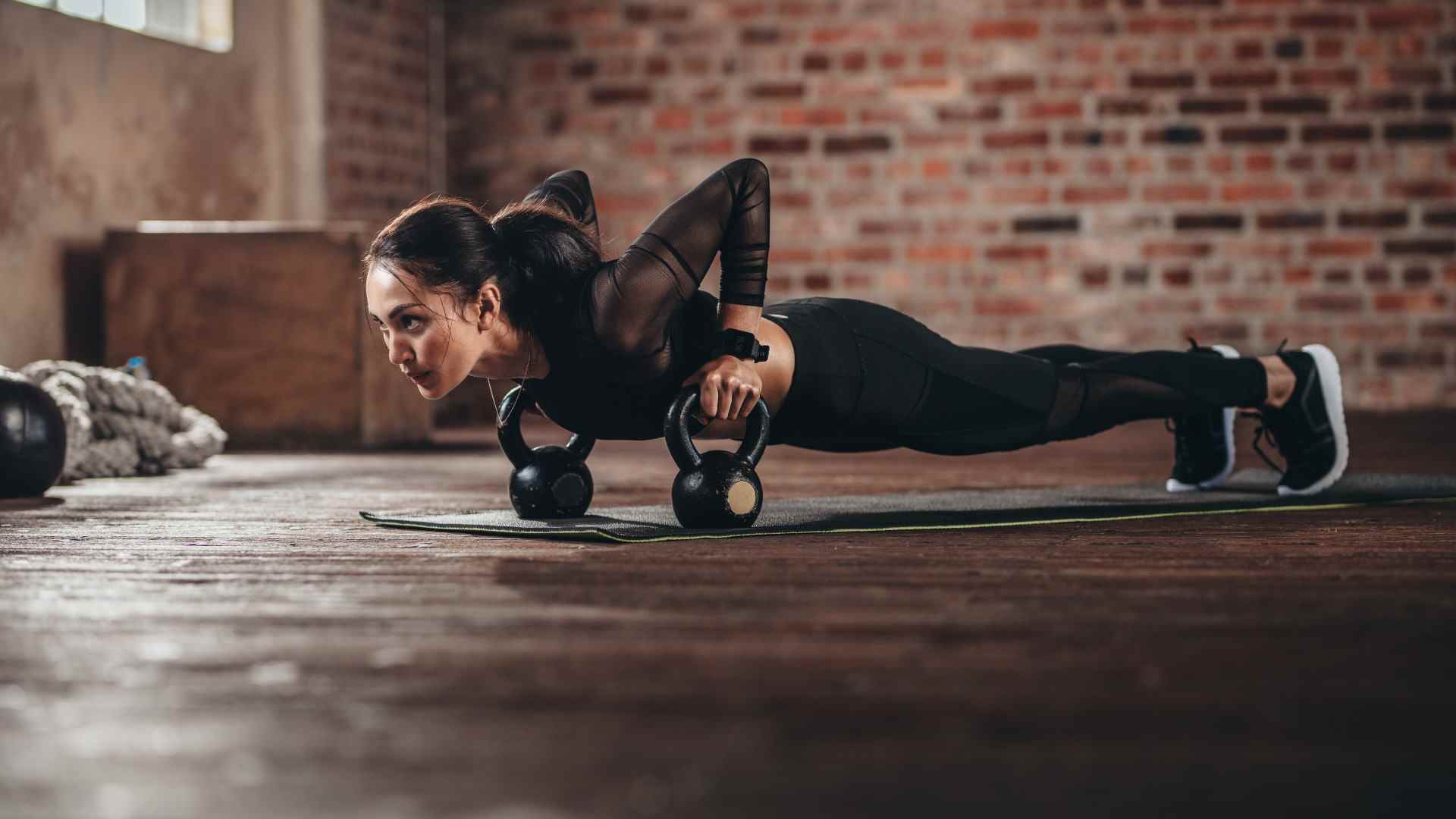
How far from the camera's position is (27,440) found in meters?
2.95

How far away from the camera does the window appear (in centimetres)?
429

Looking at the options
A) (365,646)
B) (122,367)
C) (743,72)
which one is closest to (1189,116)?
(743,72)

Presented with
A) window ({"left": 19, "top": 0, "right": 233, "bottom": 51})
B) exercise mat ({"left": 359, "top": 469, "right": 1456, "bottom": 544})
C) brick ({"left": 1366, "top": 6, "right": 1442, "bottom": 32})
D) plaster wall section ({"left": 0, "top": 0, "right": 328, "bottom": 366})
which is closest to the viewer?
exercise mat ({"left": 359, "top": 469, "right": 1456, "bottom": 544})

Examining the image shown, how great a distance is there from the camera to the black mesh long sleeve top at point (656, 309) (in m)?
2.25

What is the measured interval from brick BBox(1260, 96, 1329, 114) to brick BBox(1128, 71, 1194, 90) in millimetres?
281

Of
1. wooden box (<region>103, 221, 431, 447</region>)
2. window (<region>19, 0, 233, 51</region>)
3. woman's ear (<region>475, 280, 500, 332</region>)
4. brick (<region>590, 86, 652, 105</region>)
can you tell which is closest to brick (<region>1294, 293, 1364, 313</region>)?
brick (<region>590, 86, 652, 105</region>)

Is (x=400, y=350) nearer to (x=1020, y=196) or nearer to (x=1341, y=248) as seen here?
(x=1020, y=196)

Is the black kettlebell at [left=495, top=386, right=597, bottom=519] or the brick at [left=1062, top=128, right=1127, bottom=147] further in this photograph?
the brick at [left=1062, top=128, right=1127, bottom=147]

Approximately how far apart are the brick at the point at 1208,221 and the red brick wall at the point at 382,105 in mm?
2786

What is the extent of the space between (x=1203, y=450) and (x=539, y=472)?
4.18 feet

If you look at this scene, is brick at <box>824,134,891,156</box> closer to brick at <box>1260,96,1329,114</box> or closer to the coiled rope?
brick at <box>1260,96,1329,114</box>

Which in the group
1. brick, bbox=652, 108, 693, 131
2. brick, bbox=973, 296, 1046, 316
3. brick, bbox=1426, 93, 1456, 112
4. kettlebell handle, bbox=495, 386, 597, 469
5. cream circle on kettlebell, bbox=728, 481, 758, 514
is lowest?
cream circle on kettlebell, bbox=728, 481, 758, 514

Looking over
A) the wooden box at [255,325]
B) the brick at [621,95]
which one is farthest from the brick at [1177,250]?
the wooden box at [255,325]

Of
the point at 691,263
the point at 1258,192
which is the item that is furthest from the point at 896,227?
the point at 691,263
